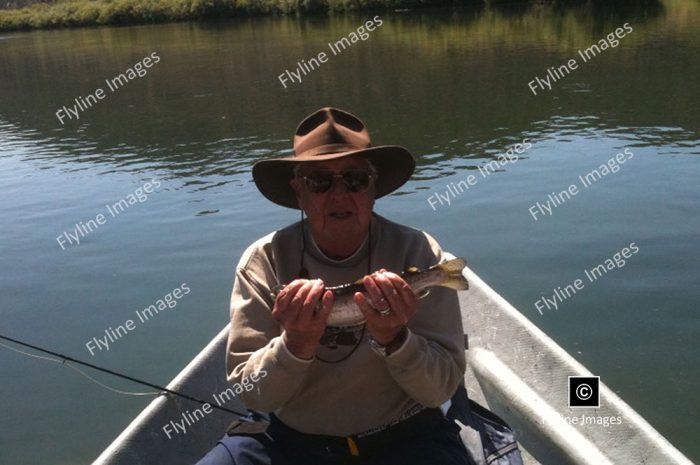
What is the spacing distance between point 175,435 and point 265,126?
57.1 ft

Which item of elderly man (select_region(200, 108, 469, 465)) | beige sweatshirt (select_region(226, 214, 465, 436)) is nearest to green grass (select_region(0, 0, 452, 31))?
elderly man (select_region(200, 108, 469, 465))

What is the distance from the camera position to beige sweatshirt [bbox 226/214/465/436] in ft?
11.0

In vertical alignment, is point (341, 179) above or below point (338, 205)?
above

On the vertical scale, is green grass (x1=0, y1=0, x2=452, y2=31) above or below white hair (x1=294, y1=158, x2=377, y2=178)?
above

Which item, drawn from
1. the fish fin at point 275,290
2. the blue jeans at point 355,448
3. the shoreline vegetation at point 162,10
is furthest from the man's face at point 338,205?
the shoreline vegetation at point 162,10

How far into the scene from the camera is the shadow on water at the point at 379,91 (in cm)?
1834

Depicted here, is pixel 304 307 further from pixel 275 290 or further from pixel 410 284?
pixel 410 284

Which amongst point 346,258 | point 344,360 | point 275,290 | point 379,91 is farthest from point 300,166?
point 379,91

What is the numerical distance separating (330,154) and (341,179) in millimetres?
135

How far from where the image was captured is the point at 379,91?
26.0 meters

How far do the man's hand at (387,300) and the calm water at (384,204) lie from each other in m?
3.80

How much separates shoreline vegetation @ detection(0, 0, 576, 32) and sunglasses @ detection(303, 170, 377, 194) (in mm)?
53657

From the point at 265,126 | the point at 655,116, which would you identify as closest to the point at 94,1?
the point at 265,126

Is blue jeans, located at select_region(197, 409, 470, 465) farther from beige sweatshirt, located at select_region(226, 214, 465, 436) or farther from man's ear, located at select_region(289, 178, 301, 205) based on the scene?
man's ear, located at select_region(289, 178, 301, 205)
